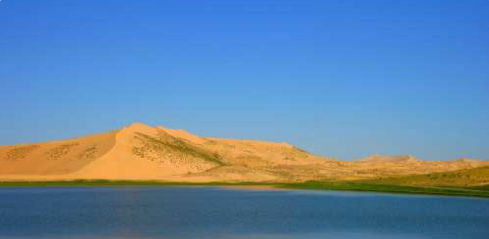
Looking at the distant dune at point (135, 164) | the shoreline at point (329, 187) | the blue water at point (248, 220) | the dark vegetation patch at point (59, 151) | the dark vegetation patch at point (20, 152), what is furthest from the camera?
the dark vegetation patch at point (20, 152)

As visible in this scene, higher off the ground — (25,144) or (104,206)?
(25,144)

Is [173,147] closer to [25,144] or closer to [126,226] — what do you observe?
[25,144]

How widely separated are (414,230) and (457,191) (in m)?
48.5

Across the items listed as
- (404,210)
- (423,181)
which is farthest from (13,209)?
(423,181)

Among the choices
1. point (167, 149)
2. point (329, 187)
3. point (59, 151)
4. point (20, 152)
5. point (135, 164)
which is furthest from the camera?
point (20, 152)

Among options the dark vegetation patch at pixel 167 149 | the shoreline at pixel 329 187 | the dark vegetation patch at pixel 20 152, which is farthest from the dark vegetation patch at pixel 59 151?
the shoreline at pixel 329 187

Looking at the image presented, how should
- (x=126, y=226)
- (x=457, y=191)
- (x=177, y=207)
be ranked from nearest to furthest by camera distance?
(x=126, y=226)
(x=177, y=207)
(x=457, y=191)

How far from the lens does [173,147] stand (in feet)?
589

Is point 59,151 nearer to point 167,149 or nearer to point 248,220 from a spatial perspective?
point 167,149

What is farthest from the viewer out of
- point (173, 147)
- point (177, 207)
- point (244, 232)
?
point (173, 147)

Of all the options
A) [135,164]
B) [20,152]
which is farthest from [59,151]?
[135,164]

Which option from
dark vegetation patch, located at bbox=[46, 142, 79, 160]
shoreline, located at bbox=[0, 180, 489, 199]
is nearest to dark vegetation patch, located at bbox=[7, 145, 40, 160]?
dark vegetation patch, located at bbox=[46, 142, 79, 160]

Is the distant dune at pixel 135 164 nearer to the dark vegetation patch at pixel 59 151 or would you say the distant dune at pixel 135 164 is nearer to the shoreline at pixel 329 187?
the dark vegetation patch at pixel 59 151

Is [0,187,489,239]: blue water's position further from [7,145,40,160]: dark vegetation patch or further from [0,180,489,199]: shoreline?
[7,145,40,160]: dark vegetation patch
